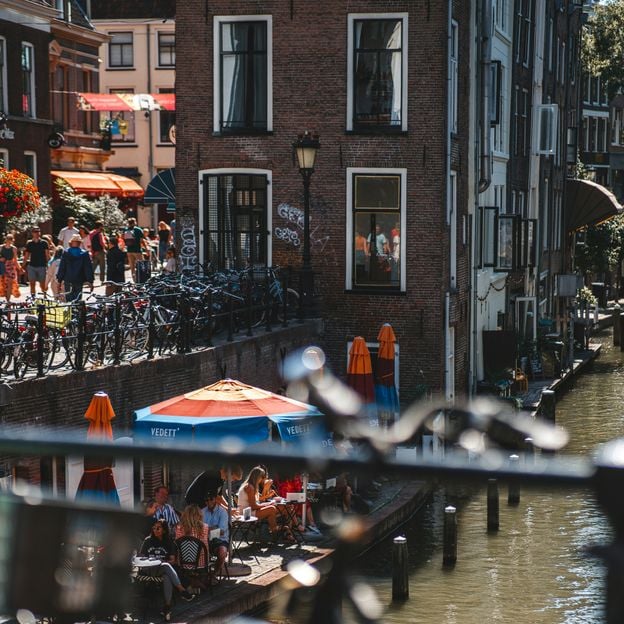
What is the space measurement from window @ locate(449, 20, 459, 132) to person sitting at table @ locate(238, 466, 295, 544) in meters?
11.9

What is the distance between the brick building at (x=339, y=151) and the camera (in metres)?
27.4

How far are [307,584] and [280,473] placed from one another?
18cm

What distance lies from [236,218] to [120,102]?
2305 centimetres

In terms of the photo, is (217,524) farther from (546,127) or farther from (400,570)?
(546,127)

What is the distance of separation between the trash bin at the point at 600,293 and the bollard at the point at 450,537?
4164 centimetres

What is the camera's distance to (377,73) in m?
27.6

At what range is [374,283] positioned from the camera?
91.7 feet

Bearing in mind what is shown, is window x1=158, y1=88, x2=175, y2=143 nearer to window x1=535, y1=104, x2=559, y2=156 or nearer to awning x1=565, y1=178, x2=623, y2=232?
awning x1=565, y1=178, x2=623, y2=232

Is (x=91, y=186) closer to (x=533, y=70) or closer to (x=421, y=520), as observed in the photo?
(x=533, y=70)

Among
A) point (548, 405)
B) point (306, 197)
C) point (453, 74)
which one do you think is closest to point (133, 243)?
point (306, 197)

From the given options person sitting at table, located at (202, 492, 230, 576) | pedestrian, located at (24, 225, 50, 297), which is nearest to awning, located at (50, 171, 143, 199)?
pedestrian, located at (24, 225, 50, 297)

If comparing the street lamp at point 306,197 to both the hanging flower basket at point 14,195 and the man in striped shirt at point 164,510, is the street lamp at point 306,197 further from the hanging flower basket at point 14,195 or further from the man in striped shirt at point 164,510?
the man in striped shirt at point 164,510

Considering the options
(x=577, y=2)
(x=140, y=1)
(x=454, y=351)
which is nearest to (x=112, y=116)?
(x=140, y=1)

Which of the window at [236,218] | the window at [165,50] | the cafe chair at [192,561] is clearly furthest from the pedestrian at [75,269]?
the window at [165,50]
